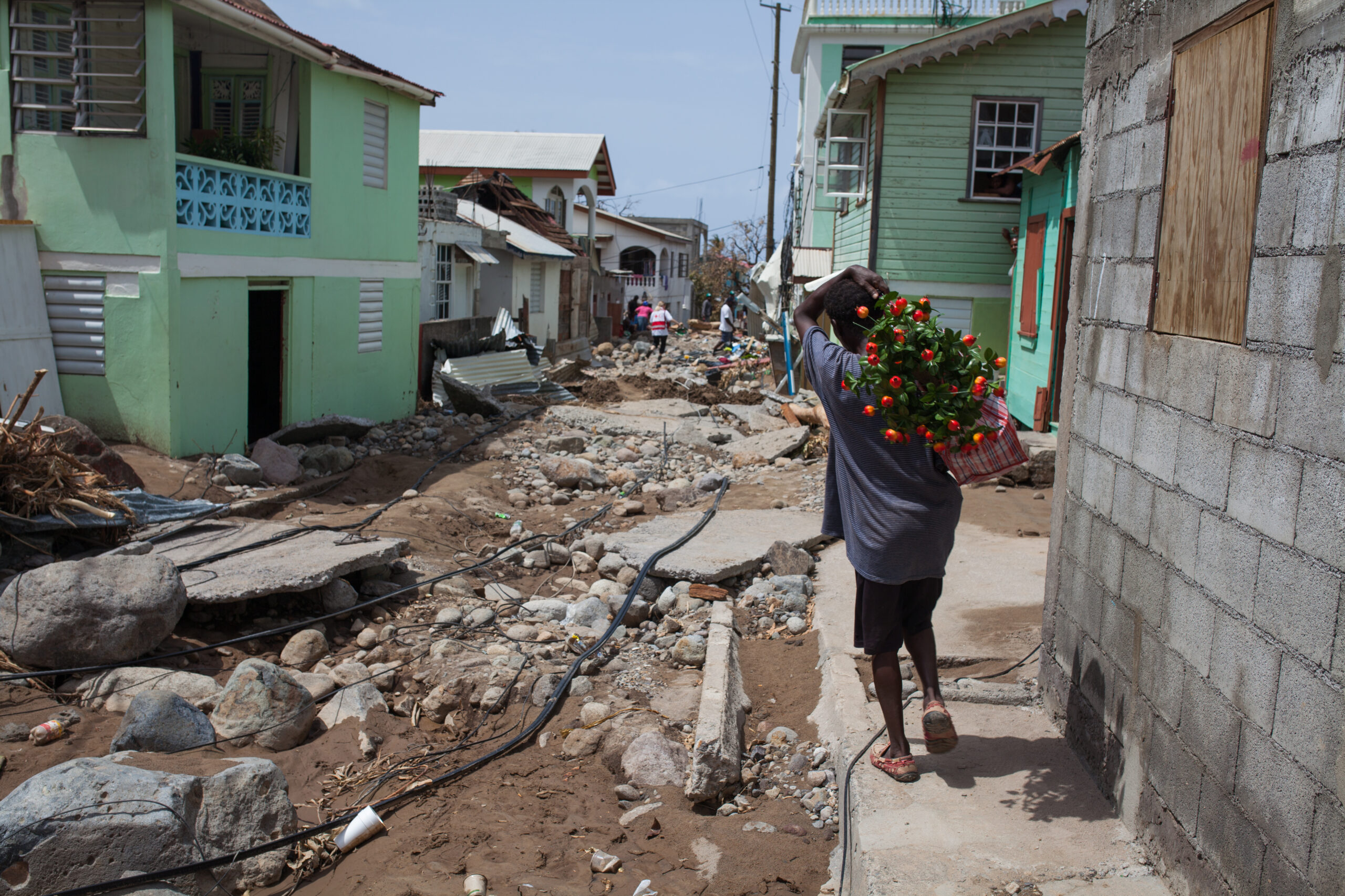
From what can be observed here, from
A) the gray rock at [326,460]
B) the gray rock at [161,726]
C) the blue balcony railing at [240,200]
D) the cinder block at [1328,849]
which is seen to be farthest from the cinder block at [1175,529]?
the blue balcony railing at [240,200]

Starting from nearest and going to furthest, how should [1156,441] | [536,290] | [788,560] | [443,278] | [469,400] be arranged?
1. [1156,441]
2. [788,560]
3. [469,400]
4. [443,278]
5. [536,290]

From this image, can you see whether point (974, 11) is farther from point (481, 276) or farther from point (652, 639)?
point (652, 639)

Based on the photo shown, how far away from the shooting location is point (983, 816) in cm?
340

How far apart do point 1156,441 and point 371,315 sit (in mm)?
12148

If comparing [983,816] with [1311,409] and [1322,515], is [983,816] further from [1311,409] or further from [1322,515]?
[1311,409]

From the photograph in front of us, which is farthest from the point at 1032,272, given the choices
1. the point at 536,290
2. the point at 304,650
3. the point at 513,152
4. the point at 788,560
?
the point at 513,152

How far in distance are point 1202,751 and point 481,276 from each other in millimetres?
21477

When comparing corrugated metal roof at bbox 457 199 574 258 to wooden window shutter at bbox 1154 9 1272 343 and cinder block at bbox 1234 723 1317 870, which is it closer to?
wooden window shutter at bbox 1154 9 1272 343

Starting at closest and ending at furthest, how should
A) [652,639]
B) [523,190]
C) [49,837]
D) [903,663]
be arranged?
1. [49,837]
2. [903,663]
3. [652,639]
4. [523,190]

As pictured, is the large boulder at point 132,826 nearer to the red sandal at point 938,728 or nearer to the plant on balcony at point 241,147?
the red sandal at point 938,728

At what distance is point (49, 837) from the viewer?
10.8ft

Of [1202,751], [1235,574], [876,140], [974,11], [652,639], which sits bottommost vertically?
[652,639]

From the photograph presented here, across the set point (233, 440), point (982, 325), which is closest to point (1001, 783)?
point (233, 440)

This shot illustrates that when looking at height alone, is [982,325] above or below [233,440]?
above
